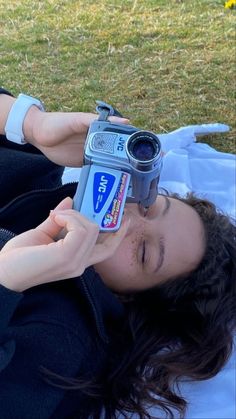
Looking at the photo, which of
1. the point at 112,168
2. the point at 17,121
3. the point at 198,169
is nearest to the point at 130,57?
the point at 198,169

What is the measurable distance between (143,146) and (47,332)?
437 millimetres

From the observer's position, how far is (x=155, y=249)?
152cm

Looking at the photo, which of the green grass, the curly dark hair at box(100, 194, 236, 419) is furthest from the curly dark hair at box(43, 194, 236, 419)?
the green grass

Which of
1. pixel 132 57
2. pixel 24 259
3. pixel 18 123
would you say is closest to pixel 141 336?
pixel 24 259

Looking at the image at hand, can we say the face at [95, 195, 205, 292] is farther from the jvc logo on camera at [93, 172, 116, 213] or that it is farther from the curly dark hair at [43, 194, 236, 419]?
the jvc logo on camera at [93, 172, 116, 213]

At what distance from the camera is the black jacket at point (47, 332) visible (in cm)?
134

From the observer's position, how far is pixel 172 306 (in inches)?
64.1

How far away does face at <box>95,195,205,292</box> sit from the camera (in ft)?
4.89

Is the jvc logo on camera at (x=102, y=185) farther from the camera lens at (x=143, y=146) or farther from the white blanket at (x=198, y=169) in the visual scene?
the white blanket at (x=198, y=169)

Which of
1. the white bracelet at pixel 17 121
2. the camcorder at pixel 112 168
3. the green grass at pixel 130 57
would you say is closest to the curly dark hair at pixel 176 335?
the camcorder at pixel 112 168

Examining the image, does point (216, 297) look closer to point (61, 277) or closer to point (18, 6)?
point (61, 277)

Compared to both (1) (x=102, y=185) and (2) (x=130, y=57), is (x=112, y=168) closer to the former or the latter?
(1) (x=102, y=185)

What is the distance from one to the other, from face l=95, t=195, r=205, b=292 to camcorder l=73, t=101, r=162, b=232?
144 mm

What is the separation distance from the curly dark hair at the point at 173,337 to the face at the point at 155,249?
0.03 metres
